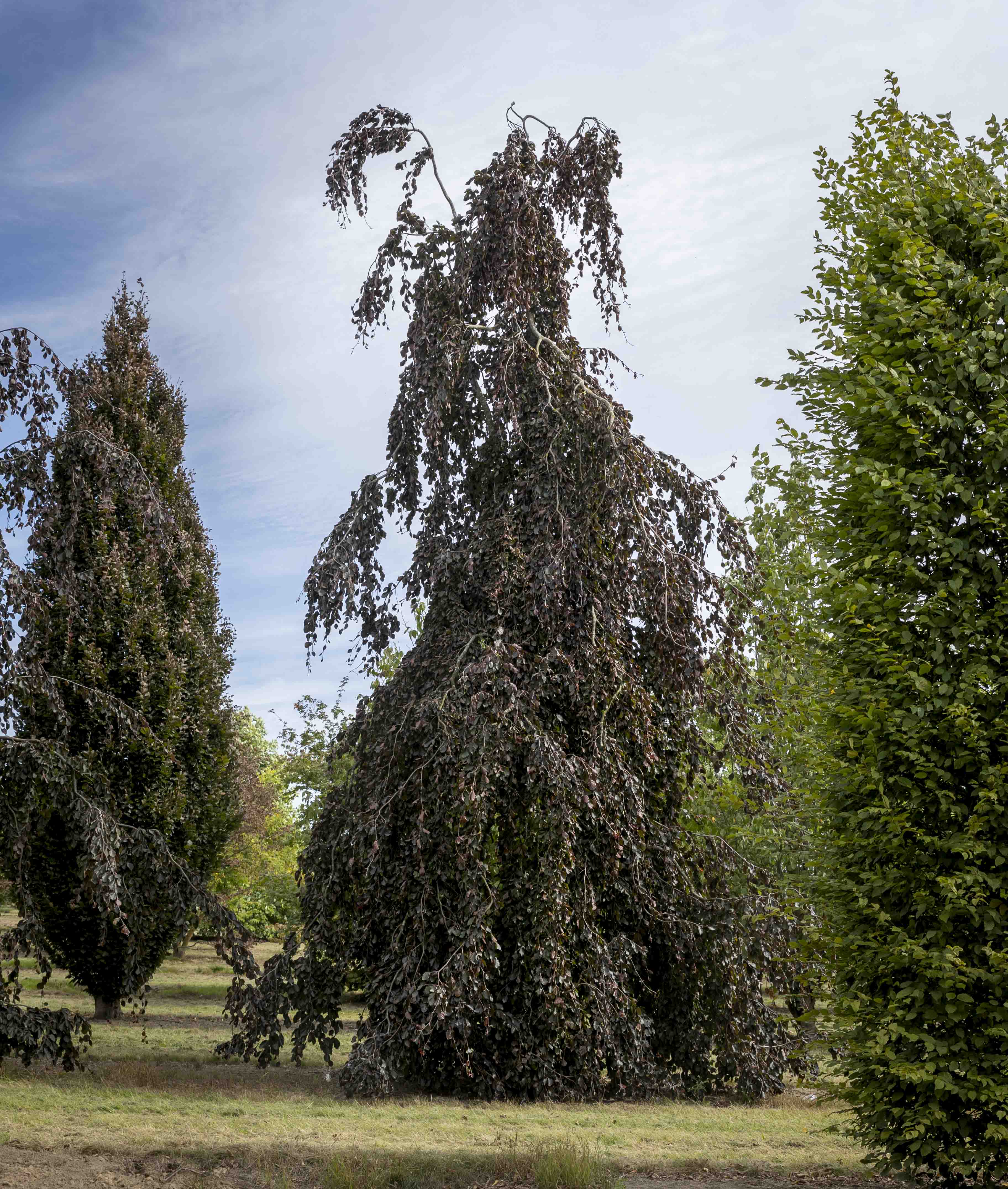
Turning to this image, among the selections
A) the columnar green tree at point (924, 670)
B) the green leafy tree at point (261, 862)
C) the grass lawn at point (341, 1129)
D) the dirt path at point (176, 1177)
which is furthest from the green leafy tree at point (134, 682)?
the columnar green tree at point (924, 670)

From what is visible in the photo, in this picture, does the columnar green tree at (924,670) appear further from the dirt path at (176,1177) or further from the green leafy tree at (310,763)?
the green leafy tree at (310,763)

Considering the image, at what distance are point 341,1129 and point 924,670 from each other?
494 centimetres

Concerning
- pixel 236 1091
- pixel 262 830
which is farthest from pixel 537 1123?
pixel 262 830

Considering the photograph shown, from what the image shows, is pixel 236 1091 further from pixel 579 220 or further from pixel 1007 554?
pixel 579 220

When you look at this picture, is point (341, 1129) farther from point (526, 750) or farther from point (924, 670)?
point (924, 670)

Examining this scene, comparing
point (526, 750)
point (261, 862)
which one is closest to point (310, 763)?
point (261, 862)

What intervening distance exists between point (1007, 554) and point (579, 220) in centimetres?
691

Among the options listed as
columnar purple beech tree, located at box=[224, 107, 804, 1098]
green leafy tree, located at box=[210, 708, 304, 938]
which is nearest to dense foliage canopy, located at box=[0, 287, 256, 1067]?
columnar purple beech tree, located at box=[224, 107, 804, 1098]

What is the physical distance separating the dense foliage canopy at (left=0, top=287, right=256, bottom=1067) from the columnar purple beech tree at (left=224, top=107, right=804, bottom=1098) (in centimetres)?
168

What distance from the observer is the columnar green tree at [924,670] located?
4.68 meters

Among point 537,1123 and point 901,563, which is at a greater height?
point 901,563

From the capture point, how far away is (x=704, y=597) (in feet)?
30.6

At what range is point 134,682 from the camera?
38.5 feet

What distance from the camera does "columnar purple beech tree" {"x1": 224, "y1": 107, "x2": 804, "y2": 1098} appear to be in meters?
8.19
